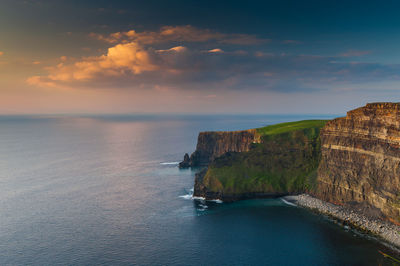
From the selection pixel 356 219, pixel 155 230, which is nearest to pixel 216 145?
pixel 155 230

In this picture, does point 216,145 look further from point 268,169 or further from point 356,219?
point 356,219

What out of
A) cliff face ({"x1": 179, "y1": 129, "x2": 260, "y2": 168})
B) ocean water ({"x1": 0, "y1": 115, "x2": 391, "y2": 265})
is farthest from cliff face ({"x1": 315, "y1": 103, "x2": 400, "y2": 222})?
cliff face ({"x1": 179, "y1": 129, "x2": 260, "y2": 168})

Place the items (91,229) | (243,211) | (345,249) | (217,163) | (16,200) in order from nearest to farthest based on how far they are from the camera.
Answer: (345,249)
(91,229)
(243,211)
(16,200)
(217,163)

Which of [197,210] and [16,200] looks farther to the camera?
[16,200]

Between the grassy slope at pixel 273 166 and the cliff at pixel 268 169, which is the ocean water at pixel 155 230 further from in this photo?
the grassy slope at pixel 273 166

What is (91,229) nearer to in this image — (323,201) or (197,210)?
(197,210)

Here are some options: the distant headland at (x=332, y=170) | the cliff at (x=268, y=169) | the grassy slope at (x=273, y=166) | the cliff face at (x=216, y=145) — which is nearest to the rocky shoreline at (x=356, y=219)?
the distant headland at (x=332, y=170)

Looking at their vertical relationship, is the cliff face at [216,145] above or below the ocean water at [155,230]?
above

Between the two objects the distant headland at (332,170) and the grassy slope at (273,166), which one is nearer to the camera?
the distant headland at (332,170)

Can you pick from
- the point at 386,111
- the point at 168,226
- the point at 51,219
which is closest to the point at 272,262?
the point at 168,226
